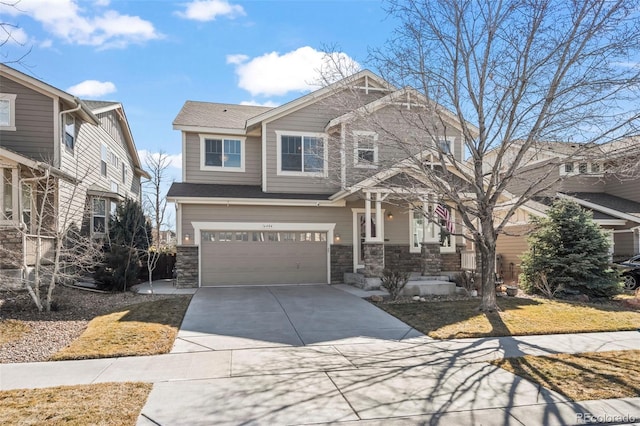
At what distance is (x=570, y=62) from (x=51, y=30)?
934 cm

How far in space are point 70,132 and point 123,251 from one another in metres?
5.32

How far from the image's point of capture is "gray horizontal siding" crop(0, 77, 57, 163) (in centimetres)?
1388

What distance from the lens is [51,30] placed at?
571cm

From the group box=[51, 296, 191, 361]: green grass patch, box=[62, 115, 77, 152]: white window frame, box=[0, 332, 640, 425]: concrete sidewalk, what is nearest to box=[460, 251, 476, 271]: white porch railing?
box=[0, 332, 640, 425]: concrete sidewalk

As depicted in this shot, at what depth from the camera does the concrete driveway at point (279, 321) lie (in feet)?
25.0

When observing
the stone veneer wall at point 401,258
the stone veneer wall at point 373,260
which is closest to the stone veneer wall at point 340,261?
the stone veneer wall at point 401,258

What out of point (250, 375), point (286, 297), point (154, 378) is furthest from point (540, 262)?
point (154, 378)

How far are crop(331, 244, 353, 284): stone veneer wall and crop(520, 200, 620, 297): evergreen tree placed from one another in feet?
19.3

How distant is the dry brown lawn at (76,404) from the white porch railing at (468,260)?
40.3ft

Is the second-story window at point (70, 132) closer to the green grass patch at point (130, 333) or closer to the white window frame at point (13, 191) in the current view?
the white window frame at point (13, 191)

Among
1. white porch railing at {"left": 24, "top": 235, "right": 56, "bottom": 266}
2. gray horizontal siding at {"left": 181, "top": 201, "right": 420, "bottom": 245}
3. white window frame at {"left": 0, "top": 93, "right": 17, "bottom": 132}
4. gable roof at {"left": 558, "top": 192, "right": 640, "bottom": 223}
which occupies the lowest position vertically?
white porch railing at {"left": 24, "top": 235, "right": 56, "bottom": 266}

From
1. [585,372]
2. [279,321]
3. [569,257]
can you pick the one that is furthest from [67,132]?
[569,257]

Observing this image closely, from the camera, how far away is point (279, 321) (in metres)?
9.17

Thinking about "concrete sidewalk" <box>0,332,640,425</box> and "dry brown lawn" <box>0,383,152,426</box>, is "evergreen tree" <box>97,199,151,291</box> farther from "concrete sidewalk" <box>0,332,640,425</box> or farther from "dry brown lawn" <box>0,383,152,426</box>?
"dry brown lawn" <box>0,383,152,426</box>
